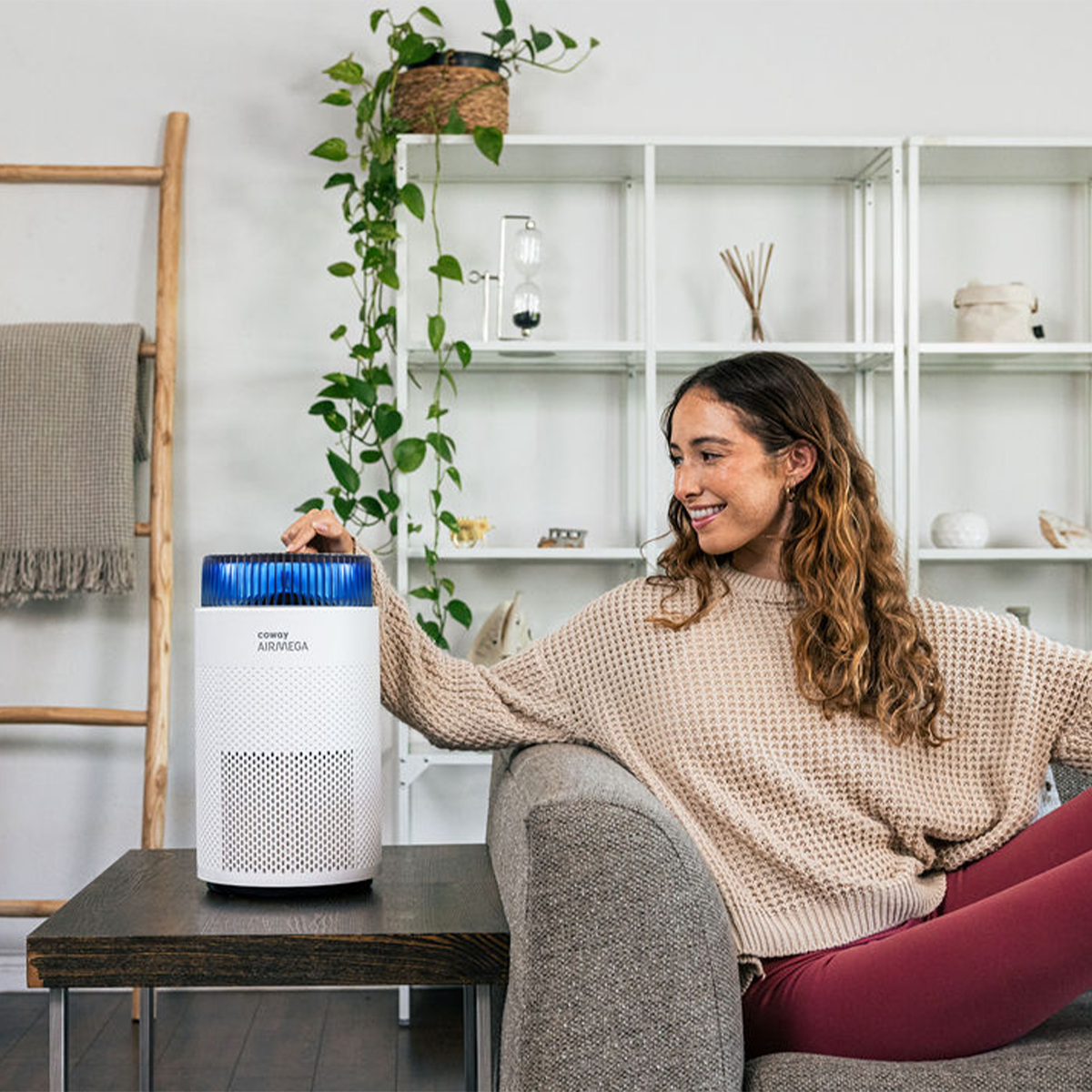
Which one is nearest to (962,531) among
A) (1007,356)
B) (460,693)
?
(1007,356)

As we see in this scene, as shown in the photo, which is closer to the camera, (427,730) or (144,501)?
(427,730)

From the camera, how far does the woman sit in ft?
4.95

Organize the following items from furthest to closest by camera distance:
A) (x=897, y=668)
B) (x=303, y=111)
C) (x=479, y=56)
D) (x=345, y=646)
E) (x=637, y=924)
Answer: (x=303, y=111)
(x=479, y=56)
(x=897, y=668)
(x=345, y=646)
(x=637, y=924)

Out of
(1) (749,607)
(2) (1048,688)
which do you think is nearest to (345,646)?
(1) (749,607)

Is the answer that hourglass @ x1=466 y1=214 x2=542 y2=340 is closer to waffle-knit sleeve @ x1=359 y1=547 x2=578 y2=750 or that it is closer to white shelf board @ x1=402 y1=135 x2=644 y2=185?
white shelf board @ x1=402 y1=135 x2=644 y2=185

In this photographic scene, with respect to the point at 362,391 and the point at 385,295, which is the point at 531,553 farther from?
the point at 385,295

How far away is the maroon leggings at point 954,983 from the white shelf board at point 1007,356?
170 cm

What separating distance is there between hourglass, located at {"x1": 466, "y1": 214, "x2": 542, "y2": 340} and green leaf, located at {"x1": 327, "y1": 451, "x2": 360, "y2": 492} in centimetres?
39

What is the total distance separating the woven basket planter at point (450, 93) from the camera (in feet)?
9.11

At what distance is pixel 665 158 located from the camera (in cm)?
292

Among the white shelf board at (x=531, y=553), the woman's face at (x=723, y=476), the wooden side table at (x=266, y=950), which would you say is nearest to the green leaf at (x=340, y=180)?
the white shelf board at (x=531, y=553)

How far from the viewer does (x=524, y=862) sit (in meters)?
1.19

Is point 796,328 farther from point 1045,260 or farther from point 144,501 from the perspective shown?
point 144,501

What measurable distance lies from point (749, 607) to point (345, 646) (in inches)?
21.7
